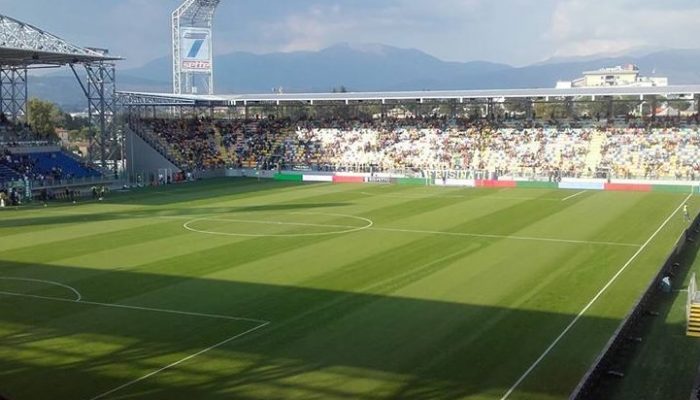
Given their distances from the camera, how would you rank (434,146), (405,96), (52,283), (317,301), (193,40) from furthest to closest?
1. (193,40)
2. (434,146)
3. (405,96)
4. (52,283)
5. (317,301)

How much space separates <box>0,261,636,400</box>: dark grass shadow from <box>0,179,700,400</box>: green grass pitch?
0.06 meters

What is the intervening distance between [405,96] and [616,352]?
47488 mm

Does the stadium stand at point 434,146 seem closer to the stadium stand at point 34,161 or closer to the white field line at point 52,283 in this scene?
the stadium stand at point 34,161

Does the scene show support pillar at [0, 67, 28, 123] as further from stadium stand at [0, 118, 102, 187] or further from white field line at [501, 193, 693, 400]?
white field line at [501, 193, 693, 400]

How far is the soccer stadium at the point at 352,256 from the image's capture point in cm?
→ 1507

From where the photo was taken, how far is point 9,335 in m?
17.6

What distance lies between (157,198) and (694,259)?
3223cm

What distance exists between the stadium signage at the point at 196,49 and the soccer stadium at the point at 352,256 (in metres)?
20.3

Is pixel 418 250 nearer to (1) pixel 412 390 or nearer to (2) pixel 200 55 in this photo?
(1) pixel 412 390

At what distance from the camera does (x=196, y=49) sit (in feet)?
285

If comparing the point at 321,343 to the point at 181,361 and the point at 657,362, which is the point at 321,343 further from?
the point at 657,362

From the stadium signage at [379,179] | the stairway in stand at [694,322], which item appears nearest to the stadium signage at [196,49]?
the stadium signage at [379,179]

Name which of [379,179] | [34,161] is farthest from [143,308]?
[379,179]

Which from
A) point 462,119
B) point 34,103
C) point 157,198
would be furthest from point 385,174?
point 34,103
